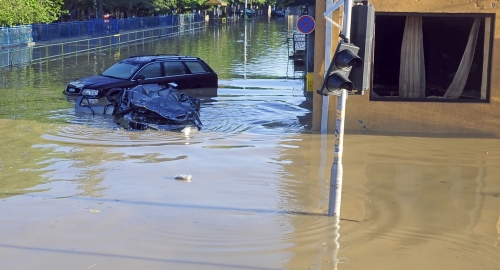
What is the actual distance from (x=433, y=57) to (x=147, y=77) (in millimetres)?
7560

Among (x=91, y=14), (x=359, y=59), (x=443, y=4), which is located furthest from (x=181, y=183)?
(x=91, y=14)

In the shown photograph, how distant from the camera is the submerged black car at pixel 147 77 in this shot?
56.0 ft

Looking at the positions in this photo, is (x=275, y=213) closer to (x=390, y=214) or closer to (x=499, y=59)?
(x=390, y=214)

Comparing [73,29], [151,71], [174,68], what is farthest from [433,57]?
[73,29]

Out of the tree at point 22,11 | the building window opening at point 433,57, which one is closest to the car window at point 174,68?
the building window opening at point 433,57

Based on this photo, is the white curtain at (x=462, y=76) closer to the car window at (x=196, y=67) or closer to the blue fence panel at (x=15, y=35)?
the car window at (x=196, y=67)

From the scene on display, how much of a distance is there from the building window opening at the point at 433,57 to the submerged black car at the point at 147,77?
528 centimetres

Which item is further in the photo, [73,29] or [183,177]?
[73,29]

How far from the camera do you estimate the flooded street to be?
7.09m

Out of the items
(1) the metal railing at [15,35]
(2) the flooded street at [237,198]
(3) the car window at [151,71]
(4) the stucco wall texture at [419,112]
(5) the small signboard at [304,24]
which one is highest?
(5) the small signboard at [304,24]

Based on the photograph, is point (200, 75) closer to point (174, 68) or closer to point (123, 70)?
point (174, 68)

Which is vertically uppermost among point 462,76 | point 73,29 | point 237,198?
point 73,29

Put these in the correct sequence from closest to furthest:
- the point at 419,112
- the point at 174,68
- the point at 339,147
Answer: the point at 339,147, the point at 419,112, the point at 174,68

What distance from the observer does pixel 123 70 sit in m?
18.2
